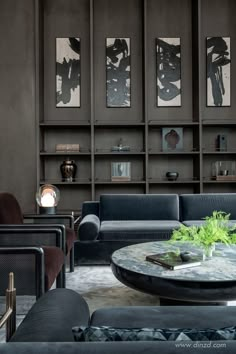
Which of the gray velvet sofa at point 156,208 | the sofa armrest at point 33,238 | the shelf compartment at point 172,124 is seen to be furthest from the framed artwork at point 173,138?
the sofa armrest at point 33,238

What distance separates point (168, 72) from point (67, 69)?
1514 millimetres

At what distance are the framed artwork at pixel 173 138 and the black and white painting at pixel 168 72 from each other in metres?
0.39

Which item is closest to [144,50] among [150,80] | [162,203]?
[150,80]

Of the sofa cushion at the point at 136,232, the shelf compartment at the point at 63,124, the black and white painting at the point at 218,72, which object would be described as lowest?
the sofa cushion at the point at 136,232

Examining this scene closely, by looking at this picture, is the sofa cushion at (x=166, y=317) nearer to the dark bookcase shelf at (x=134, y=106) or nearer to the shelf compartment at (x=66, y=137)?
the dark bookcase shelf at (x=134, y=106)

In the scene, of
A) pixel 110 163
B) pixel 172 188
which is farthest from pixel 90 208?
pixel 172 188

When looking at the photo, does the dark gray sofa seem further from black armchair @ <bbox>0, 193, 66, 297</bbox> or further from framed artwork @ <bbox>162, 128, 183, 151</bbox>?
black armchair @ <bbox>0, 193, 66, 297</bbox>

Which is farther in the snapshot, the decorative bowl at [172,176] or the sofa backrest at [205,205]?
the decorative bowl at [172,176]

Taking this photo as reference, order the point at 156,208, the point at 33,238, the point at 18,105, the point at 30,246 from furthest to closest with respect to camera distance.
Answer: the point at 18,105 → the point at 156,208 → the point at 33,238 → the point at 30,246

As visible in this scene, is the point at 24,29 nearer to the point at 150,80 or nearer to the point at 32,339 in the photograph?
the point at 150,80

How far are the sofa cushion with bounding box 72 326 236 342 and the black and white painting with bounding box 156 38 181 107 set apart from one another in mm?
5020

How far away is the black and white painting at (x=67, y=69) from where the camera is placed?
5.51 metres

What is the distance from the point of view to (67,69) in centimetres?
552

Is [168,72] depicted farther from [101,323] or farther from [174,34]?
[101,323]
